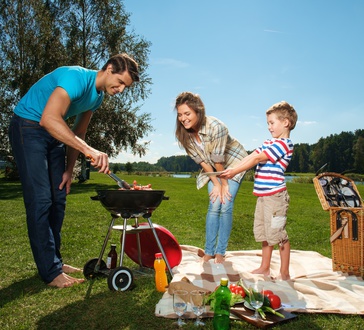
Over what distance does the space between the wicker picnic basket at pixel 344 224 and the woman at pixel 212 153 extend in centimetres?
107

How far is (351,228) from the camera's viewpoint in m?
4.20

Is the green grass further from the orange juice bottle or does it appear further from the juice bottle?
the juice bottle

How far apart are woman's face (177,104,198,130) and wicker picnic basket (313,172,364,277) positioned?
1673 millimetres

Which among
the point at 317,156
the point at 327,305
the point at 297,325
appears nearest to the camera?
the point at 297,325

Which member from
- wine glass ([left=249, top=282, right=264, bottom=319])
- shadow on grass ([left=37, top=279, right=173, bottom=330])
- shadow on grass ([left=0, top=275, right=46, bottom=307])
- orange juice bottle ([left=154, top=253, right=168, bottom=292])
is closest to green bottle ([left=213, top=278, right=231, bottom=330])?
wine glass ([left=249, top=282, right=264, bottom=319])

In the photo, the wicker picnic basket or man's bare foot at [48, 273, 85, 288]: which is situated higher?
the wicker picnic basket

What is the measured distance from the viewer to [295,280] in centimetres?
381

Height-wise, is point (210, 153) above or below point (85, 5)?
below

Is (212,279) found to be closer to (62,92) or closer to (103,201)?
(103,201)

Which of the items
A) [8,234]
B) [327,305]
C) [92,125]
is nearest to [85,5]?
[92,125]

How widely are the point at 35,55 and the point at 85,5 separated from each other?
344cm

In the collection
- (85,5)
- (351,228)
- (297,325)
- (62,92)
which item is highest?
(85,5)

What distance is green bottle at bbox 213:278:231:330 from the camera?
8.50ft

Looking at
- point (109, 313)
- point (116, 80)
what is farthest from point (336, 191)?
point (109, 313)
